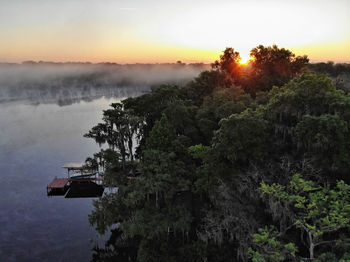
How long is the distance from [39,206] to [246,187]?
30.0m

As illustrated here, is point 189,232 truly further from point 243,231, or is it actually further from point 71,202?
point 71,202

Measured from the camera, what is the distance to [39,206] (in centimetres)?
3616

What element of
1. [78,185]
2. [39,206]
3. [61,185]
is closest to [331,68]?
[78,185]

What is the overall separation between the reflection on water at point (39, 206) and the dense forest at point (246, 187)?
3780 mm

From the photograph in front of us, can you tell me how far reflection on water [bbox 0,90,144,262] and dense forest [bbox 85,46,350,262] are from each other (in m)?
3.78

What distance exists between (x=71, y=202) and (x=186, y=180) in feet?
69.0

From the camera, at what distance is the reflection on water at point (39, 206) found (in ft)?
88.7

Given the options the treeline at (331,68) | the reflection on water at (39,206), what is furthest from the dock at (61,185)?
the treeline at (331,68)

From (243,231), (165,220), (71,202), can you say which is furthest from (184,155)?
(71,202)

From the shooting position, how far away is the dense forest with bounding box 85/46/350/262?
49.9ft

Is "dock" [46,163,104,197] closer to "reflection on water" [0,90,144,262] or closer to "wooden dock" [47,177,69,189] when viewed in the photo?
"wooden dock" [47,177,69,189]

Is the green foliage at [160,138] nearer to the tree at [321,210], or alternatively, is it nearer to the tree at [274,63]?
the tree at [321,210]

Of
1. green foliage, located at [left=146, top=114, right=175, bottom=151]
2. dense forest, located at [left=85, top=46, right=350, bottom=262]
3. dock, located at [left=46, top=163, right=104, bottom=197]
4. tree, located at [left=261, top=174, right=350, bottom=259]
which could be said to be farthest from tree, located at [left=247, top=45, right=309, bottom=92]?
tree, located at [left=261, top=174, right=350, bottom=259]

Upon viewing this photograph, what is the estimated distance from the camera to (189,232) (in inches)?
927
